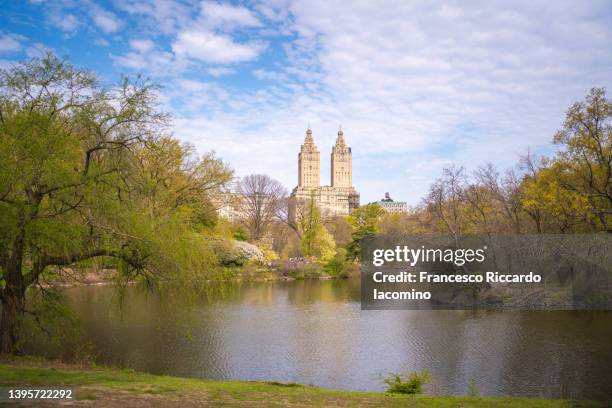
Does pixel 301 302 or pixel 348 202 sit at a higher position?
pixel 348 202

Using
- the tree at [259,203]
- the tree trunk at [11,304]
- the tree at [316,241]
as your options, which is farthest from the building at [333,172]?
the tree trunk at [11,304]

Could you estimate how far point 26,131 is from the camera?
9562mm

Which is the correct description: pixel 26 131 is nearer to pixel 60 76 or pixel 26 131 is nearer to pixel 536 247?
pixel 60 76

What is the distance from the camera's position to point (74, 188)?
32.9 ft

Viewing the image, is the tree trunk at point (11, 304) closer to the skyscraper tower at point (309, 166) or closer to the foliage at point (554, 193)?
the foliage at point (554, 193)

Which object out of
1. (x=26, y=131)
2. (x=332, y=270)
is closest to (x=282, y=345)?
(x=26, y=131)

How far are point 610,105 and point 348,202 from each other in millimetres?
106328

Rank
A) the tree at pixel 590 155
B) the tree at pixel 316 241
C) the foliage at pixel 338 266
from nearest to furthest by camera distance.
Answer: the tree at pixel 590 155 → the foliage at pixel 338 266 → the tree at pixel 316 241

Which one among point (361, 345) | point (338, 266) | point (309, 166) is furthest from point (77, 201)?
point (309, 166)

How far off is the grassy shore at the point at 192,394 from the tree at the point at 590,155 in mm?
16701

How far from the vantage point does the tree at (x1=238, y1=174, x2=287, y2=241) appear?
49719 millimetres

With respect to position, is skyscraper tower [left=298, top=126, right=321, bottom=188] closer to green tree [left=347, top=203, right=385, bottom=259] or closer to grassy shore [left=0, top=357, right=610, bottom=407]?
green tree [left=347, top=203, right=385, bottom=259]

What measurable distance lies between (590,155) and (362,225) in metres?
28.2

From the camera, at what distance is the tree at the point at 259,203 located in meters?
49.7
